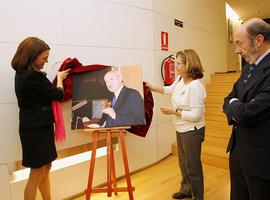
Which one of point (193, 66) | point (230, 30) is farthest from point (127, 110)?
point (230, 30)

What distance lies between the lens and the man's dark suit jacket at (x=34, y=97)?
1889 mm

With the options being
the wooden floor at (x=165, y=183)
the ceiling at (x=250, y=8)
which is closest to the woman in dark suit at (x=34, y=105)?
the wooden floor at (x=165, y=183)

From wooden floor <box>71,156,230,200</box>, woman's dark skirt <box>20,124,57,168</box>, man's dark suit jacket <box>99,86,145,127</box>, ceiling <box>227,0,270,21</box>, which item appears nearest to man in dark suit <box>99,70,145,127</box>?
man's dark suit jacket <box>99,86,145,127</box>

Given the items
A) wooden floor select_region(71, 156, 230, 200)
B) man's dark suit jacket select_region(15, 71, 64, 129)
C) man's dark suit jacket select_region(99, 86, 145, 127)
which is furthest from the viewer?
wooden floor select_region(71, 156, 230, 200)

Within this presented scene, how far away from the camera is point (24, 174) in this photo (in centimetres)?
236

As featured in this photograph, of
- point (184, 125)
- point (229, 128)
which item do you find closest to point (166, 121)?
point (229, 128)

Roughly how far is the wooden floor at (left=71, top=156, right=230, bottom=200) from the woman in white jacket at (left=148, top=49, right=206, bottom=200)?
Result: 0.52 metres

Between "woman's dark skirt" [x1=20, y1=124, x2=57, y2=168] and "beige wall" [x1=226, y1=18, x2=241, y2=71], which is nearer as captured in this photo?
"woman's dark skirt" [x1=20, y1=124, x2=57, y2=168]

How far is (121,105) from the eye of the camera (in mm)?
2365

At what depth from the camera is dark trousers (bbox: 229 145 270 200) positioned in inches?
54.4

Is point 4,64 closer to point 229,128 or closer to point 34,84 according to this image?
point 34,84

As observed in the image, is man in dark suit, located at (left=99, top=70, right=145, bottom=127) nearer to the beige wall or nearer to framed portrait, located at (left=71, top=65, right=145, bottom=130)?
framed portrait, located at (left=71, top=65, right=145, bottom=130)

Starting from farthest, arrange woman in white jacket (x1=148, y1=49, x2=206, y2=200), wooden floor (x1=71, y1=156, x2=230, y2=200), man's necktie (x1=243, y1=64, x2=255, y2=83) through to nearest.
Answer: wooden floor (x1=71, y1=156, x2=230, y2=200) < woman in white jacket (x1=148, y1=49, x2=206, y2=200) < man's necktie (x1=243, y1=64, x2=255, y2=83)

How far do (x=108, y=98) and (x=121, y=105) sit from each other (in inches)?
5.5
